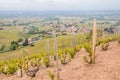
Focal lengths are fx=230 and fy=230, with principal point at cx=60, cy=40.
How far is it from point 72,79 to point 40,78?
8.44 feet

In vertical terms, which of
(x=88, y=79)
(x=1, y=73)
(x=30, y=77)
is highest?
(x=88, y=79)

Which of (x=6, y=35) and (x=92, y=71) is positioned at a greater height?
(x=92, y=71)

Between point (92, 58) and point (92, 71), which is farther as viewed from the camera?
point (92, 58)

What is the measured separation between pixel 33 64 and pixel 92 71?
563 centimetres

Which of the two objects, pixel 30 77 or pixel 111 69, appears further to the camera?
pixel 30 77

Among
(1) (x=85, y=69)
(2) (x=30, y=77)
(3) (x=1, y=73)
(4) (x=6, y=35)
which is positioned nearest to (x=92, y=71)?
(1) (x=85, y=69)

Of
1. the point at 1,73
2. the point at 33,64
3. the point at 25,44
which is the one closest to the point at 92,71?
the point at 33,64

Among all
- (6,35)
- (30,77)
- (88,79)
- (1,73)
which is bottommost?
(6,35)

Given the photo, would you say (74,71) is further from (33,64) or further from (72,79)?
(33,64)

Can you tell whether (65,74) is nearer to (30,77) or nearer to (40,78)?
(40,78)

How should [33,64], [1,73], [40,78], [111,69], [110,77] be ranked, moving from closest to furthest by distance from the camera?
[110,77]
[111,69]
[40,78]
[33,64]
[1,73]

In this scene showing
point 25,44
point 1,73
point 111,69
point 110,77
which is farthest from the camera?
point 25,44

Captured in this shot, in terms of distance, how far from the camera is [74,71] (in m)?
12.8

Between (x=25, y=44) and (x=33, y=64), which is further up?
(x=33, y=64)
